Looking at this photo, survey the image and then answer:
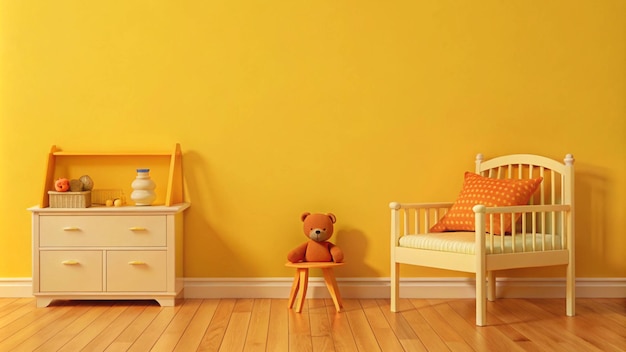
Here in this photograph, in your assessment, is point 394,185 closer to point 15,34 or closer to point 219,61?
point 219,61

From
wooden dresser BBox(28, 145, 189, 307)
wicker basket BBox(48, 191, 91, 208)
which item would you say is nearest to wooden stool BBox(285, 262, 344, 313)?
wooden dresser BBox(28, 145, 189, 307)

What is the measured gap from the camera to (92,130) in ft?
14.3

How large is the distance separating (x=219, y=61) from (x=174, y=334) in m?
1.56

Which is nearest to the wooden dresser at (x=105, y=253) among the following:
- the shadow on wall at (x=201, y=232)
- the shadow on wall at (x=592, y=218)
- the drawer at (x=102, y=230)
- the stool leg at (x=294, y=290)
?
the drawer at (x=102, y=230)

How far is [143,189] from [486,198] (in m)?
1.74

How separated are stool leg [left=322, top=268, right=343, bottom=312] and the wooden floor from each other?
2.0 inches

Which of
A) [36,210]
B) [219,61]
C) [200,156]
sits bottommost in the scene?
[36,210]

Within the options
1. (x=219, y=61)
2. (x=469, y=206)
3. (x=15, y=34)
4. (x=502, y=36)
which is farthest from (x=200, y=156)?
(x=502, y=36)

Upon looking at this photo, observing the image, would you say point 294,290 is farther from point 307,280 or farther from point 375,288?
point 375,288

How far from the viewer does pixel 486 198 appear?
13.0 feet

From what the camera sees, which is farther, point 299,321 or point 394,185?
point 394,185

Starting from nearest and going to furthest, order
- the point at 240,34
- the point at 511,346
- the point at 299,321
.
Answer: the point at 511,346
the point at 299,321
the point at 240,34

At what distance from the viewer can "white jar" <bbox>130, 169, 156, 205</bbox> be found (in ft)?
13.7

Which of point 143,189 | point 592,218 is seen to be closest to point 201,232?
point 143,189
